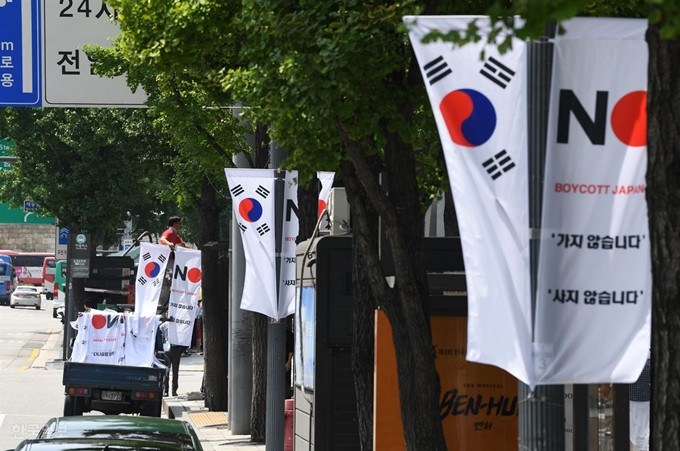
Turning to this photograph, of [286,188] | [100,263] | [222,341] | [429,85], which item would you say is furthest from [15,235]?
[429,85]

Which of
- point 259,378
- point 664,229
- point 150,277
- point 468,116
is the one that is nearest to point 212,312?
point 150,277

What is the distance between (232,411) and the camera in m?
19.0

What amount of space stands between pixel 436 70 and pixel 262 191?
23.4 ft

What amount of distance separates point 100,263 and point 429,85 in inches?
1385

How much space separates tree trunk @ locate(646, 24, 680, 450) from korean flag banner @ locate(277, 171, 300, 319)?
26.5 feet

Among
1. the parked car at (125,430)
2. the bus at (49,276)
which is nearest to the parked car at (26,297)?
the bus at (49,276)

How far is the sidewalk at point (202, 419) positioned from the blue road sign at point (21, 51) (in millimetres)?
5258

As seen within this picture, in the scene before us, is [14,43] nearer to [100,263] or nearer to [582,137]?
[582,137]

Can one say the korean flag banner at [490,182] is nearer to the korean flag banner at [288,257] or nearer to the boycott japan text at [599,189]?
the boycott japan text at [599,189]

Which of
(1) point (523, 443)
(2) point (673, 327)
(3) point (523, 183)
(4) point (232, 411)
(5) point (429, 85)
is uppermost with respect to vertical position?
(5) point (429, 85)

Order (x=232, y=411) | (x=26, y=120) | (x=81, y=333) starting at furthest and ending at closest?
(x=26, y=120)
(x=81, y=333)
(x=232, y=411)

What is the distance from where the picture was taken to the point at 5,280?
88.3 metres

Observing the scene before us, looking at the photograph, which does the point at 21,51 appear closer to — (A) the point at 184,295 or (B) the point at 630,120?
(A) the point at 184,295

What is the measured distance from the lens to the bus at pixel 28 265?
96.5 metres
